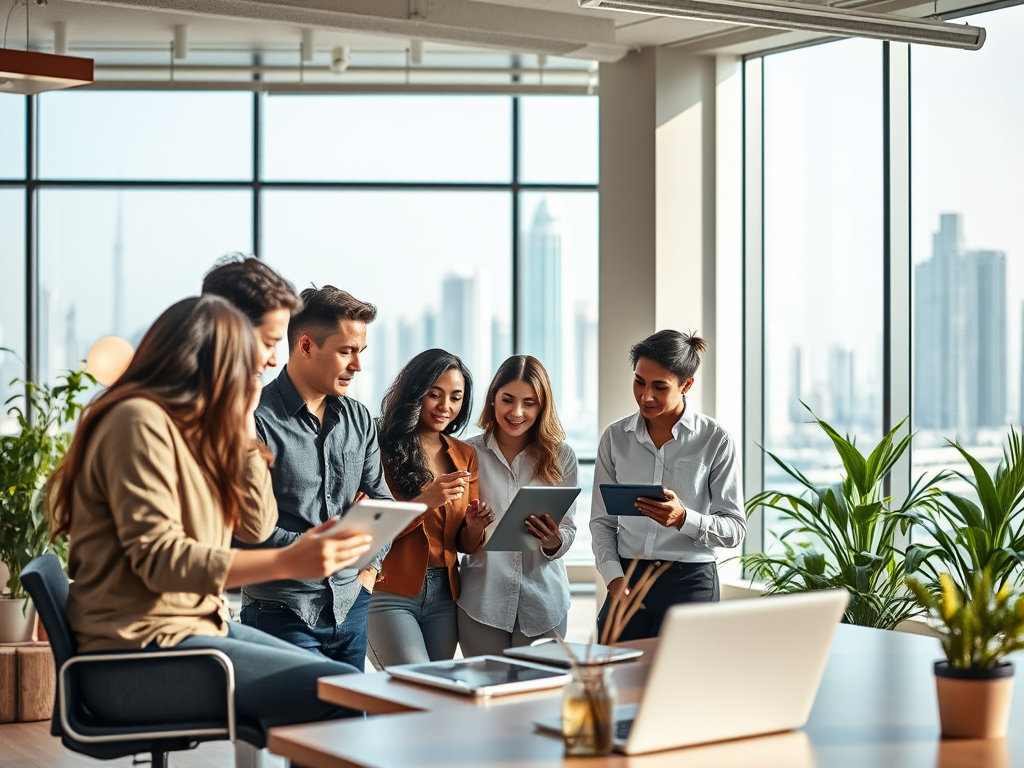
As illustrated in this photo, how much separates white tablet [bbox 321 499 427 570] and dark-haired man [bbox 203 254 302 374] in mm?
668

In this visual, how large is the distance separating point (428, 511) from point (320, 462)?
0.58 meters

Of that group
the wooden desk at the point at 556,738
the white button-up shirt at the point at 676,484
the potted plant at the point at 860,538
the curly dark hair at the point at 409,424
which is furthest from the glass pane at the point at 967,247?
the wooden desk at the point at 556,738

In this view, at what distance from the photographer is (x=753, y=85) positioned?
21.8 ft

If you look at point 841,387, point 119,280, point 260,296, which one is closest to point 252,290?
point 260,296

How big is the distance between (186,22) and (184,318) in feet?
16.5

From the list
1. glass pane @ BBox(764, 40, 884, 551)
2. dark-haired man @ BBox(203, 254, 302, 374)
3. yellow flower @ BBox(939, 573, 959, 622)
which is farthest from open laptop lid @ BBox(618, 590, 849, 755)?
glass pane @ BBox(764, 40, 884, 551)

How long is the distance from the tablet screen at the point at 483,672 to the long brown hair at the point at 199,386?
0.59m

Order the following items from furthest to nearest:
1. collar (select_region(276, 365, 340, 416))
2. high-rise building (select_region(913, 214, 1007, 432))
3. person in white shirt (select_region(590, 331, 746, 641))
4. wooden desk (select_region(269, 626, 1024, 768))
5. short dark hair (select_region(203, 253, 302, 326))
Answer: high-rise building (select_region(913, 214, 1007, 432)) → person in white shirt (select_region(590, 331, 746, 641)) → collar (select_region(276, 365, 340, 416)) → short dark hair (select_region(203, 253, 302, 326)) → wooden desk (select_region(269, 626, 1024, 768))

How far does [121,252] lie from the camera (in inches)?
340

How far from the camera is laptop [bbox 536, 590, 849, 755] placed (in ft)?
5.90

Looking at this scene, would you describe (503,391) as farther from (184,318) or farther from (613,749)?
(613,749)

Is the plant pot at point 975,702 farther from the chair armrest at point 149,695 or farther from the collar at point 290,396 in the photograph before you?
the collar at point 290,396

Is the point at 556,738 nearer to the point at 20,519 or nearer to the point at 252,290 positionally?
the point at 252,290

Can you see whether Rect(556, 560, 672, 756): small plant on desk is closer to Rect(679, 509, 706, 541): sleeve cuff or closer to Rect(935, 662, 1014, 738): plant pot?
Rect(935, 662, 1014, 738): plant pot
